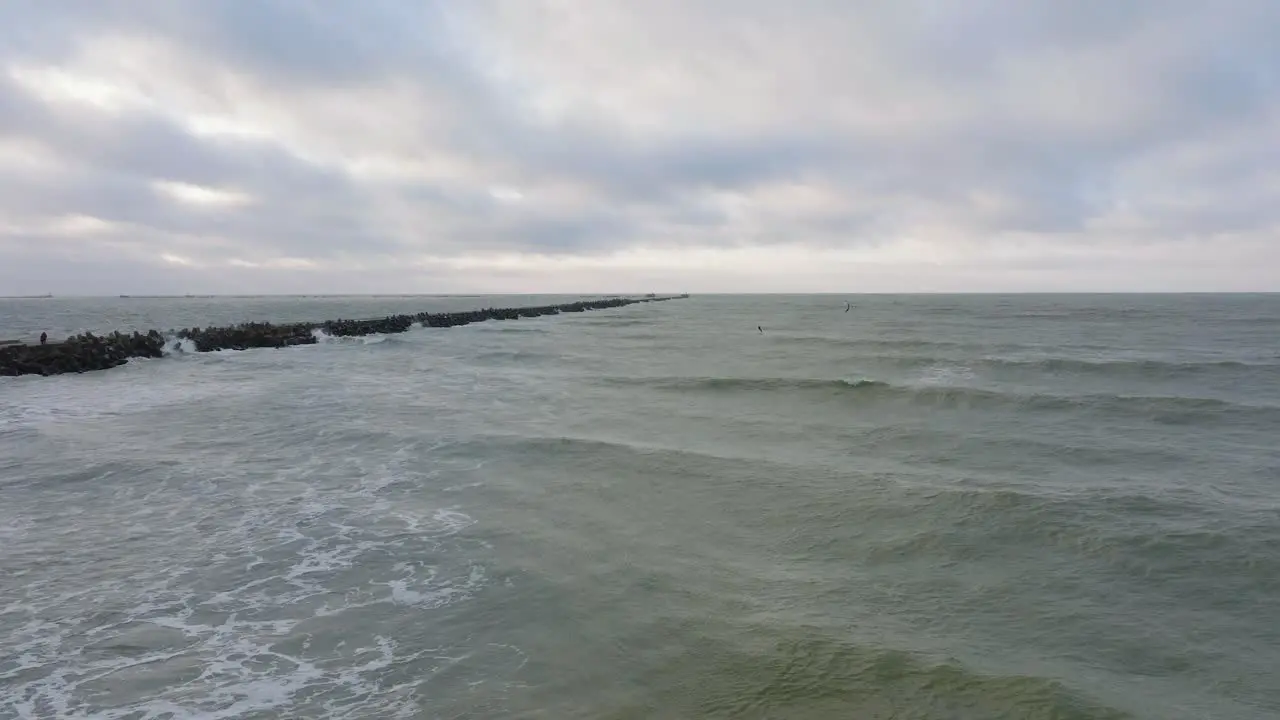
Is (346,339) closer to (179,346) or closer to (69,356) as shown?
(179,346)

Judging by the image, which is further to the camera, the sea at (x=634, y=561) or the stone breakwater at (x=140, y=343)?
the stone breakwater at (x=140, y=343)

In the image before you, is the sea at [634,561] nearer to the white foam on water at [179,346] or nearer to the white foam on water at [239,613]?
the white foam on water at [239,613]

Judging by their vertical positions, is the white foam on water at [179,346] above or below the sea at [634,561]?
above

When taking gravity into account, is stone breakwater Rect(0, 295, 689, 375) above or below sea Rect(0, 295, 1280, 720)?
above

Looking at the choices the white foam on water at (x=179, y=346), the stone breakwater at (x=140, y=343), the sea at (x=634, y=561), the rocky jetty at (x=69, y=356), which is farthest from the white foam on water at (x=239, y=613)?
the white foam on water at (x=179, y=346)

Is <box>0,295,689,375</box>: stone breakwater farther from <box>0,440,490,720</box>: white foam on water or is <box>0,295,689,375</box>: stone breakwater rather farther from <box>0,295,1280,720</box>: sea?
<box>0,440,490,720</box>: white foam on water

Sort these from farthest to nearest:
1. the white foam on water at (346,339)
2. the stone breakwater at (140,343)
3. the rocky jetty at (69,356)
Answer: the white foam on water at (346,339) < the stone breakwater at (140,343) < the rocky jetty at (69,356)

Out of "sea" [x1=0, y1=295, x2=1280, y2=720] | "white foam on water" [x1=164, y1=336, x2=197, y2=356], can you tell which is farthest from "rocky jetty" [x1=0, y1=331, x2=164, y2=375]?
"sea" [x1=0, y1=295, x2=1280, y2=720]
